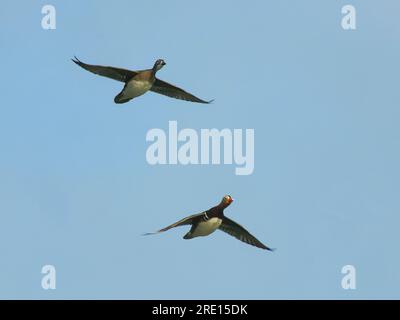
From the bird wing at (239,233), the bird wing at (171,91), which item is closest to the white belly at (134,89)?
the bird wing at (171,91)

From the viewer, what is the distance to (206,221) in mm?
34500

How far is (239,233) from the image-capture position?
115ft

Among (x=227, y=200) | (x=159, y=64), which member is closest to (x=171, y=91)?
(x=159, y=64)

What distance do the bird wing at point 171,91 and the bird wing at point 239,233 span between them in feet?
11.0

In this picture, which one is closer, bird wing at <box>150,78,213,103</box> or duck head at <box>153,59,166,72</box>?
duck head at <box>153,59,166,72</box>

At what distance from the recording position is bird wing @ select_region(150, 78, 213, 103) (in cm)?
3588

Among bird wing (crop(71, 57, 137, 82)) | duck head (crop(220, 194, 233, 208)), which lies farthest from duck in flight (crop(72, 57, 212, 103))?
duck head (crop(220, 194, 233, 208))

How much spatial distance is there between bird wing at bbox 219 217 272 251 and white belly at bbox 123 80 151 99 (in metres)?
3.98

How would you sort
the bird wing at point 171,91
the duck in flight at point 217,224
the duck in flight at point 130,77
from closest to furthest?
the duck in flight at point 217,224 < the duck in flight at point 130,77 < the bird wing at point 171,91

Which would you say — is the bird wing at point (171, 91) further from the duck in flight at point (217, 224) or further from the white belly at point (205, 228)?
the white belly at point (205, 228)

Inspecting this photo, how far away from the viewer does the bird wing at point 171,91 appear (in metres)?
35.9

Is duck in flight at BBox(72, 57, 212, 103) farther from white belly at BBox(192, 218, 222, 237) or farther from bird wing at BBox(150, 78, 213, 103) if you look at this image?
white belly at BBox(192, 218, 222, 237)
